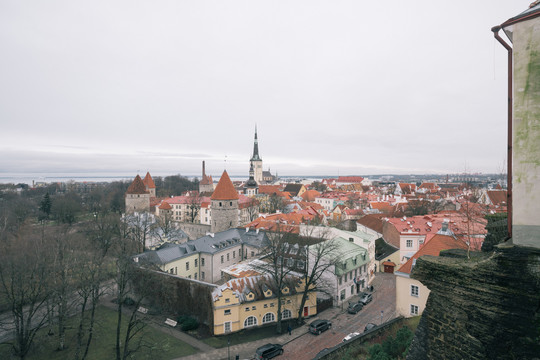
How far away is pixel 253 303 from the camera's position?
705 inches

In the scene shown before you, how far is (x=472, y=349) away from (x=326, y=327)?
48.3 ft

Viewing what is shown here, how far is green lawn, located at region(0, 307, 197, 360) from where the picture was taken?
49.0 feet

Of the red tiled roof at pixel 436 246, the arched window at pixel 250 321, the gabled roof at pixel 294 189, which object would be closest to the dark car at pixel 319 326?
the arched window at pixel 250 321

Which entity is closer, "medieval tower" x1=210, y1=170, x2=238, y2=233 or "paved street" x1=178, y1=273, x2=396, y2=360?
"paved street" x1=178, y1=273, x2=396, y2=360

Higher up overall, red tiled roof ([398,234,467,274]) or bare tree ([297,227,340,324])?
red tiled roof ([398,234,467,274])

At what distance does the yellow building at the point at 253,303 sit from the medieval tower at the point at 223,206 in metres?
14.4

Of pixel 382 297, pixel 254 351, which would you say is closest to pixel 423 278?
pixel 254 351

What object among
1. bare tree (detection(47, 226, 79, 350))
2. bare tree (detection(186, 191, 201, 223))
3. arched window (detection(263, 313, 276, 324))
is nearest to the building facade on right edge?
bare tree (detection(47, 226, 79, 350))

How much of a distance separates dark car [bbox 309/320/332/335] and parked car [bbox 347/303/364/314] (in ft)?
7.46

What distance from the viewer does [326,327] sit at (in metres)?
17.1

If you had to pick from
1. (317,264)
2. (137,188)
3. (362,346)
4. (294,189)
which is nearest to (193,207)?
(137,188)

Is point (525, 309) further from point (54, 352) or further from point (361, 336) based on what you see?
point (54, 352)

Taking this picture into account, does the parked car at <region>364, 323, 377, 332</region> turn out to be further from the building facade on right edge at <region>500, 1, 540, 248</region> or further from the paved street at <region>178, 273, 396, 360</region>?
the building facade on right edge at <region>500, 1, 540, 248</region>

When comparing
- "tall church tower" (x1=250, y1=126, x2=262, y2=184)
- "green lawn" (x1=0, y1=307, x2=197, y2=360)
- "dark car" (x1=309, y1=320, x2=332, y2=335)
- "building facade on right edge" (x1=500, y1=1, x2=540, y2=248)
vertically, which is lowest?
"green lawn" (x1=0, y1=307, x2=197, y2=360)
